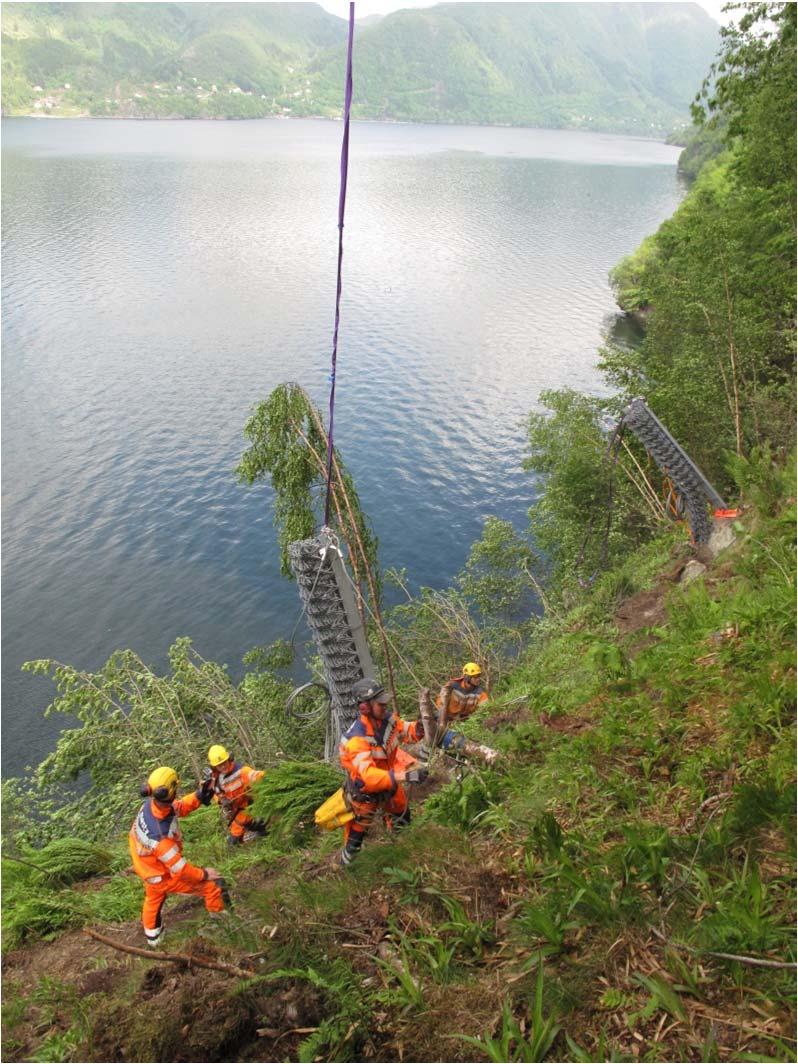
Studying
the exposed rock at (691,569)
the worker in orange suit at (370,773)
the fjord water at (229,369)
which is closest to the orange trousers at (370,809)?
the worker in orange suit at (370,773)

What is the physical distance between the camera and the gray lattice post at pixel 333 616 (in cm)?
1044

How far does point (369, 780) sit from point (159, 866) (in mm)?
2371

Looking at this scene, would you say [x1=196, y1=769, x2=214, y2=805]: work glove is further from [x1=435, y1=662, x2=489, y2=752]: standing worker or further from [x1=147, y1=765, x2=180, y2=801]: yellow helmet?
[x1=435, y1=662, x2=489, y2=752]: standing worker

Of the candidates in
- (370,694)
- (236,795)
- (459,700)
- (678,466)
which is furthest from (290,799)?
(678,466)

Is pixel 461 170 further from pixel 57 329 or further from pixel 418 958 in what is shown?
pixel 418 958

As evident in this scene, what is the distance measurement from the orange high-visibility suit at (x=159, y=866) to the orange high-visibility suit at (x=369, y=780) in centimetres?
160

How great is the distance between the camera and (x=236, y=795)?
855cm

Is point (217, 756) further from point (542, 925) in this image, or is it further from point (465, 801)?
point (542, 925)

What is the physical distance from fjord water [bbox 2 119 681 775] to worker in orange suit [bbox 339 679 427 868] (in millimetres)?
20301

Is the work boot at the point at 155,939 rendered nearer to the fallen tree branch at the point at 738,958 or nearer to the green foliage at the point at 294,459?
the fallen tree branch at the point at 738,958

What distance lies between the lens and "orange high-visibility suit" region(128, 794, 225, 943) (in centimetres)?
686

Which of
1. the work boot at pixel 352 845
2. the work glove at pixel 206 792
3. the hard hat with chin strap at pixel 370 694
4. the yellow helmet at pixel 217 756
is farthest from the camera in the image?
the yellow helmet at pixel 217 756

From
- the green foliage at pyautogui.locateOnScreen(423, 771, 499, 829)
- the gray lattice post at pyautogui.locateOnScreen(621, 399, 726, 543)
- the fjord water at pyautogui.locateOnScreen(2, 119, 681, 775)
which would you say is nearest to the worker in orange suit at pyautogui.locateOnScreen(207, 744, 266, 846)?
the green foliage at pyautogui.locateOnScreen(423, 771, 499, 829)

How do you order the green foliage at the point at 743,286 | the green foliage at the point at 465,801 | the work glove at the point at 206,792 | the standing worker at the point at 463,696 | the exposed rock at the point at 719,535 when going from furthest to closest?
the green foliage at the point at 743,286
the exposed rock at the point at 719,535
the standing worker at the point at 463,696
the work glove at the point at 206,792
the green foliage at the point at 465,801
